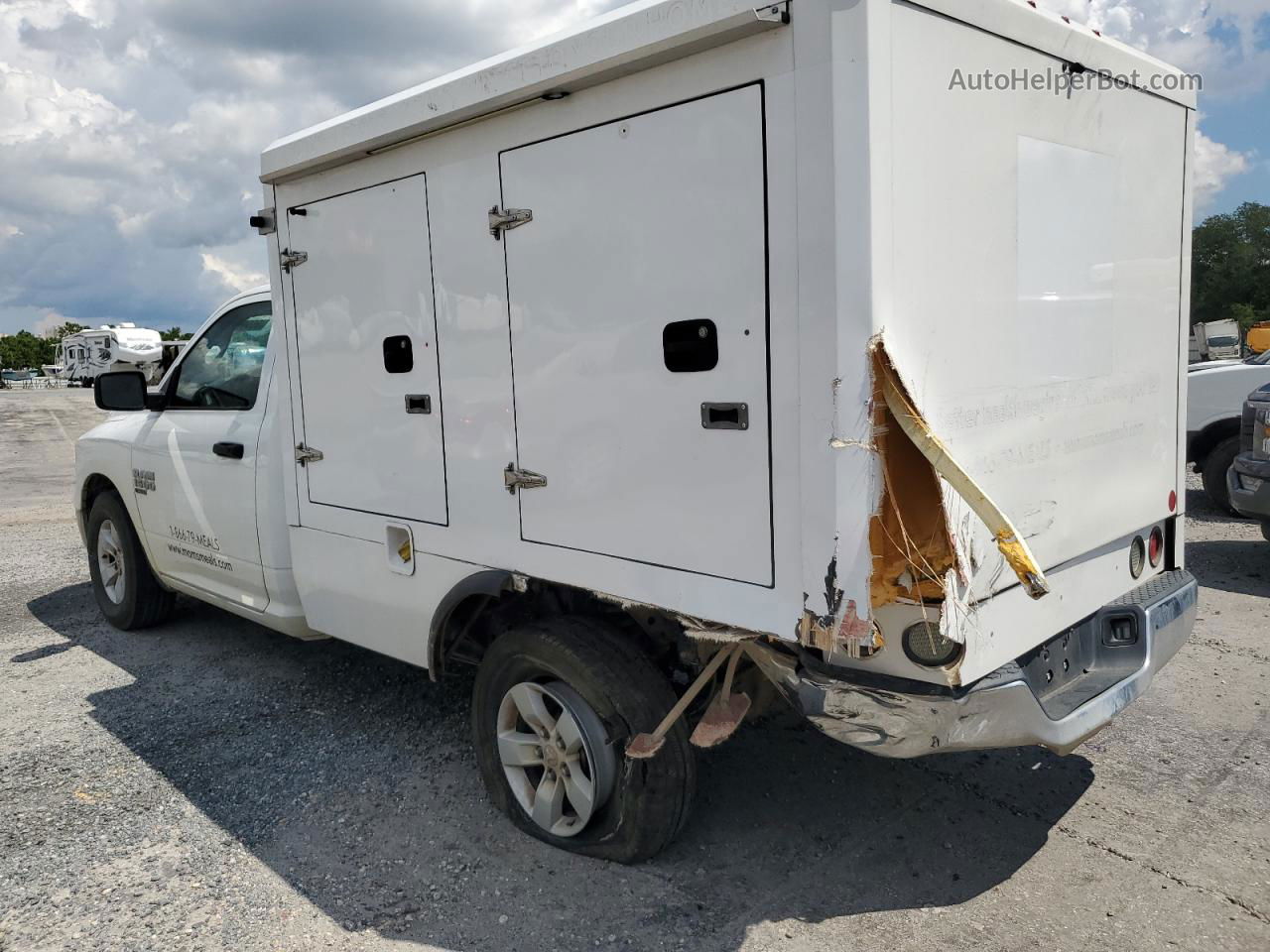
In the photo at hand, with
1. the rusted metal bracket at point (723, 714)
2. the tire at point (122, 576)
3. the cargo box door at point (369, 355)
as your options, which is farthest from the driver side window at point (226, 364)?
the rusted metal bracket at point (723, 714)

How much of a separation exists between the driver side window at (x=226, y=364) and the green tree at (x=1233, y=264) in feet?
197

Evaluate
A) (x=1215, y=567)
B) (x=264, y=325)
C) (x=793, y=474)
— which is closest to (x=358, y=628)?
(x=264, y=325)

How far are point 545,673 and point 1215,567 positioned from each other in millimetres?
5937

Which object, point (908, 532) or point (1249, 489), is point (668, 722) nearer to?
point (908, 532)

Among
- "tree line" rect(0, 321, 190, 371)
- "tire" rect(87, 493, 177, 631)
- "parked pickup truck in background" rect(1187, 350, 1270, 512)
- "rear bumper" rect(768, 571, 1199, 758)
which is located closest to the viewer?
"rear bumper" rect(768, 571, 1199, 758)

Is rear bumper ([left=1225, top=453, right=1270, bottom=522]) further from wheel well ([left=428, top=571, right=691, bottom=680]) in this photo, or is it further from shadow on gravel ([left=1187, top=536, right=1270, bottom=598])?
wheel well ([left=428, top=571, right=691, bottom=680])

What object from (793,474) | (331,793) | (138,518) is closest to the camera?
(793,474)

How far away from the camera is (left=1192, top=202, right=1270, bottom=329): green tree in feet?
186

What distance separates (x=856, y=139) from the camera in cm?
246

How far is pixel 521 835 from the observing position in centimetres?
363

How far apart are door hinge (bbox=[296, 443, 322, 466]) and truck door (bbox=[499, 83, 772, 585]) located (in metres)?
1.36

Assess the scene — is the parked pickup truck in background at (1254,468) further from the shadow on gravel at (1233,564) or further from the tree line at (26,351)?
the tree line at (26,351)

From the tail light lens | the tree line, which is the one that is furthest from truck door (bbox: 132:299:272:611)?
the tree line

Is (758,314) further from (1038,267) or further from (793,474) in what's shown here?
(1038,267)
